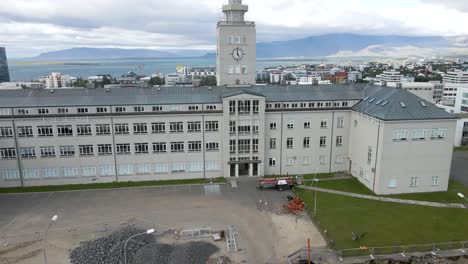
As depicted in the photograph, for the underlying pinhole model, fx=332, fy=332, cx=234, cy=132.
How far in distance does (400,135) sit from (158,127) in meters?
36.2

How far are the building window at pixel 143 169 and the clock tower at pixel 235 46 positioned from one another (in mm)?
20482

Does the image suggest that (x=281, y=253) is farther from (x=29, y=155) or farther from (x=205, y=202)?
(x=29, y=155)

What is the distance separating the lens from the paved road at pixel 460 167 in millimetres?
55209

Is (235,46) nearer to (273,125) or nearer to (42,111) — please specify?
(273,125)

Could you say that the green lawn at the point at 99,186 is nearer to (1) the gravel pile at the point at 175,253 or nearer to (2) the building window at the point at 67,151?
(2) the building window at the point at 67,151

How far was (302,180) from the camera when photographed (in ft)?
178

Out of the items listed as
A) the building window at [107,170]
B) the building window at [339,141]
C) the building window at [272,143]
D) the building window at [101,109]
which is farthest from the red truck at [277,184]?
the building window at [101,109]

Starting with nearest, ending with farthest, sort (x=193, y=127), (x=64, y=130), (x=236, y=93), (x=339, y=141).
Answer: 1. (x=64, y=130)
2. (x=236, y=93)
3. (x=193, y=127)
4. (x=339, y=141)

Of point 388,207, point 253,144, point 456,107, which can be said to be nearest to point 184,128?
point 253,144

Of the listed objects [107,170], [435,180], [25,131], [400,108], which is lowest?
[435,180]

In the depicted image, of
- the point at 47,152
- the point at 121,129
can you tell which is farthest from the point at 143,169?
the point at 47,152

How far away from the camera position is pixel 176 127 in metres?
53.3

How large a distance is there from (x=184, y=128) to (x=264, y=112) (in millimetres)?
13191

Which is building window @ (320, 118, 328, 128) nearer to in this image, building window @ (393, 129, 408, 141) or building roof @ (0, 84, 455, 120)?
building roof @ (0, 84, 455, 120)
